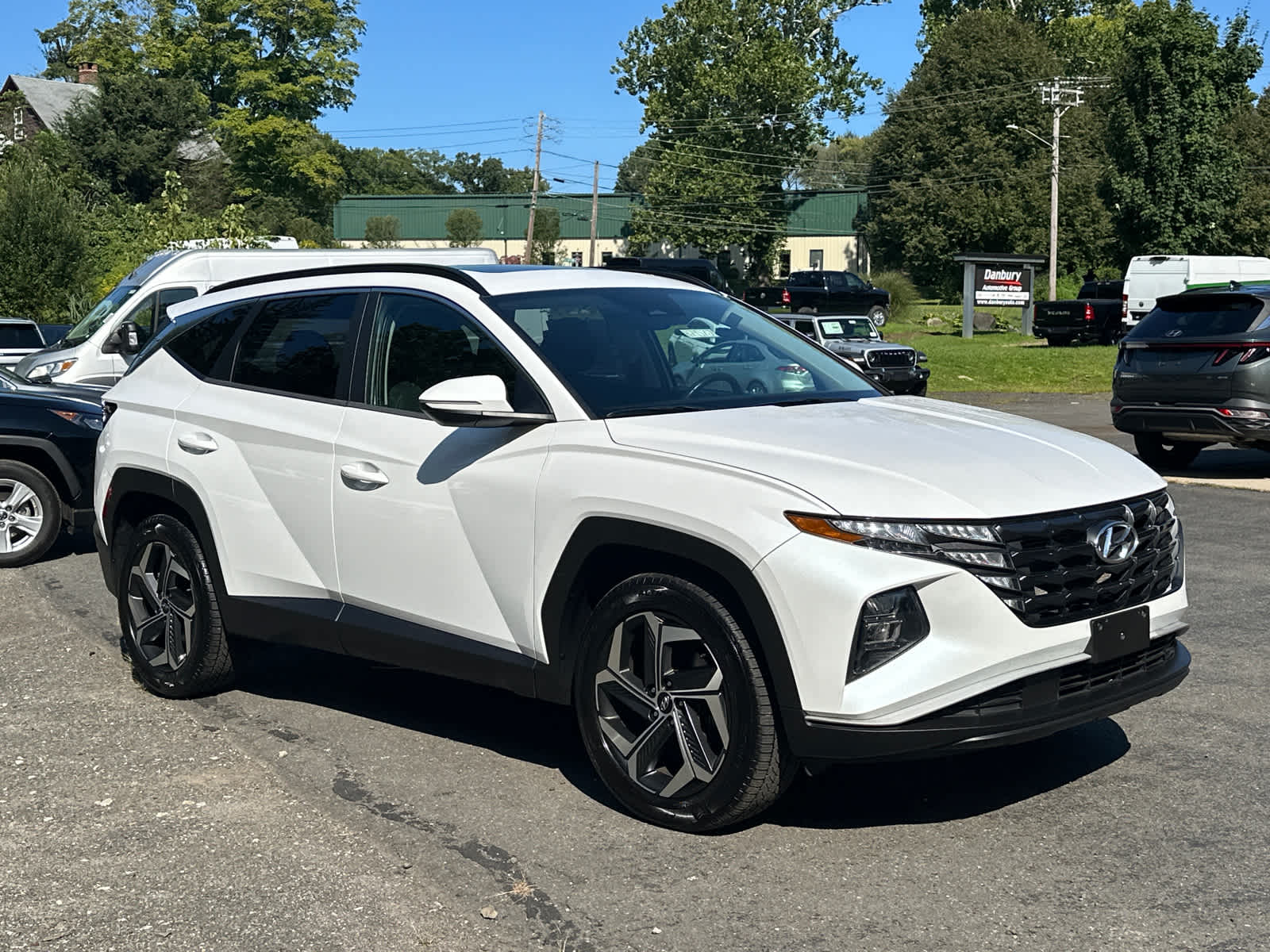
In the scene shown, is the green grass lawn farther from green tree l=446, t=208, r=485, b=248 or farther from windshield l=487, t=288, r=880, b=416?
green tree l=446, t=208, r=485, b=248

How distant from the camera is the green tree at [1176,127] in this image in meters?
48.7

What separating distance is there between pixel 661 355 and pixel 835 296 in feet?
145

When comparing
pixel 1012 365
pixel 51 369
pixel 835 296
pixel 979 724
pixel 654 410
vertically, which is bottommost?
pixel 979 724

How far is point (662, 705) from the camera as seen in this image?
14.7ft

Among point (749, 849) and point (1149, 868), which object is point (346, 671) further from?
point (1149, 868)

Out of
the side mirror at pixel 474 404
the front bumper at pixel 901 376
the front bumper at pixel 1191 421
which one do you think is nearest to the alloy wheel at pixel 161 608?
the side mirror at pixel 474 404

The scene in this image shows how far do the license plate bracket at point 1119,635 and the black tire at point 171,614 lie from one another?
11.5ft

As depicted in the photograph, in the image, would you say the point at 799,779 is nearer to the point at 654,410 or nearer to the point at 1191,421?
the point at 654,410

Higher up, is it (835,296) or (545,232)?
(545,232)

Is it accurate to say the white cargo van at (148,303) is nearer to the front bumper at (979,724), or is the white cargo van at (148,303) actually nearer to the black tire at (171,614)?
the black tire at (171,614)

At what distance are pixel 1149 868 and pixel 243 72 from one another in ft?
247

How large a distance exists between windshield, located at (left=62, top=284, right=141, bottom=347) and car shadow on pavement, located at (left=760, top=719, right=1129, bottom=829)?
43.1 ft

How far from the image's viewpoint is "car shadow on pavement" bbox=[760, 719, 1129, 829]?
471 centimetres

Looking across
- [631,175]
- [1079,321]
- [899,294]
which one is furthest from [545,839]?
[631,175]
